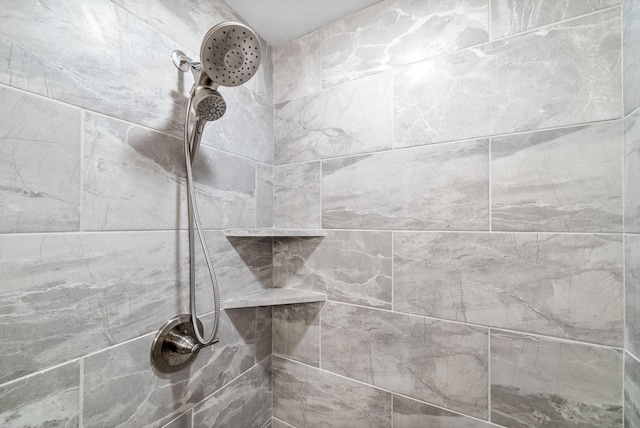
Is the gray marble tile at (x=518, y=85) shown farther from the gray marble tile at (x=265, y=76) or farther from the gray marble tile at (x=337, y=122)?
the gray marble tile at (x=265, y=76)

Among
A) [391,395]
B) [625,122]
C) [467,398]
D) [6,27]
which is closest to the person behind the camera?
[6,27]

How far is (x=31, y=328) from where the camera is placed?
0.51 meters

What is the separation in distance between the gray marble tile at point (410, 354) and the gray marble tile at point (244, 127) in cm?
66

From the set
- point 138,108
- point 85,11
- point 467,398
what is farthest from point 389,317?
point 85,11

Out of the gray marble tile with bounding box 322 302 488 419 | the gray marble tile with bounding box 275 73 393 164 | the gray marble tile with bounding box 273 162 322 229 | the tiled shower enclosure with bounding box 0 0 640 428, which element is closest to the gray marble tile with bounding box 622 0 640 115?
the tiled shower enclosure with bounding box 0 0 640 428

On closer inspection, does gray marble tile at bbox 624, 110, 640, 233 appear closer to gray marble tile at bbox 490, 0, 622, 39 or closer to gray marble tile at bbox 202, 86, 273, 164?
gray marble tile at bbox 490, 0, 622, 39

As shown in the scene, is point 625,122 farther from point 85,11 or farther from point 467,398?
point 85,11

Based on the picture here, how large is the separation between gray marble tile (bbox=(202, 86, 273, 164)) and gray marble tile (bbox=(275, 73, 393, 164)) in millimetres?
53

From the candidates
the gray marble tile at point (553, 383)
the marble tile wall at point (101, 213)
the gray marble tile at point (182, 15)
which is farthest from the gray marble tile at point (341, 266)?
the gray marble tile at point (182, 15)

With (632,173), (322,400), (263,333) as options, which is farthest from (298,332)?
(632,173)

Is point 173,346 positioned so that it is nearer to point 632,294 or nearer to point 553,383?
point 553,383

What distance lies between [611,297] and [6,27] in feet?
4.51

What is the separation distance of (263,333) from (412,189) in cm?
79

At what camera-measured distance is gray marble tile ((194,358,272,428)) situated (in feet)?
2.76
